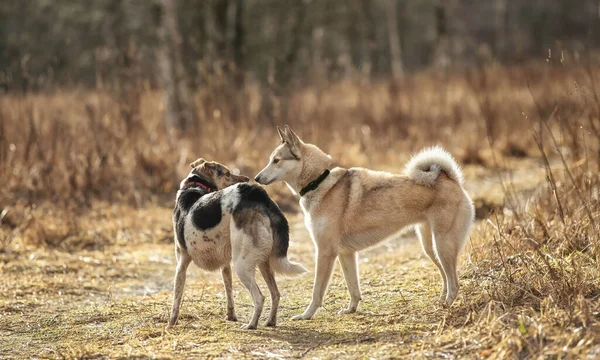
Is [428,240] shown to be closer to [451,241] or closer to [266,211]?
[451,241]

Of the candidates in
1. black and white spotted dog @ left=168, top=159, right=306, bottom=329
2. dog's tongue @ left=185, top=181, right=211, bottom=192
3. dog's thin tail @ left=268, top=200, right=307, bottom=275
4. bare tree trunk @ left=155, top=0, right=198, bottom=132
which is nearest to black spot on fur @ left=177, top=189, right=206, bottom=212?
black and white spotted dog @ left=168, top=159, right=306, bottom=329

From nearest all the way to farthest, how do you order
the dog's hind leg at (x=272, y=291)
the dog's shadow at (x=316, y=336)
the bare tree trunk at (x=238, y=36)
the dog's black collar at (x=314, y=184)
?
the dog's shadow at (x=316, y=336), the dog's hind leg at (x=272, y=291), the dog's black collar at (x=314, y=184), the bare tree trunk at (x=238, y=36)

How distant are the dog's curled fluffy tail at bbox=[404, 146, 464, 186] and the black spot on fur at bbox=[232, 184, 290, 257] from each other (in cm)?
105

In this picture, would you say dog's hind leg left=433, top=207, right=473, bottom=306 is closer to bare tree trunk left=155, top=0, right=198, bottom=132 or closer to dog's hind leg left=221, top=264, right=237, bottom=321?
dog's hind leg left=221, top=264, right=237, bottom=321

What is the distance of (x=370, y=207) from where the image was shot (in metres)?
5.58

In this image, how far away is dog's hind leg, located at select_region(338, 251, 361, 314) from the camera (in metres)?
5.62

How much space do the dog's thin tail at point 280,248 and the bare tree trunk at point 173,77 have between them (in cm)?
764

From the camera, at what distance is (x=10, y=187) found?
9438mm

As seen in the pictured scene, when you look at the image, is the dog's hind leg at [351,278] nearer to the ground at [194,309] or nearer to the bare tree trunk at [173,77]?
the ground at [194,309]

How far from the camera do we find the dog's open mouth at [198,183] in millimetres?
5809

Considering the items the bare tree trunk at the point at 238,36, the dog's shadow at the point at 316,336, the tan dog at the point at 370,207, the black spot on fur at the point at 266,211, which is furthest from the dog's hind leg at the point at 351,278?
the bare tree trunk at the point at 238,36

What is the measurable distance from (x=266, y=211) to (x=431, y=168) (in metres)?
1.28

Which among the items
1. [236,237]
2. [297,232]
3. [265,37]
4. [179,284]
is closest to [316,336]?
[236,237]

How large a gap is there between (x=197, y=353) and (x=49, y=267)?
349 centimetres
